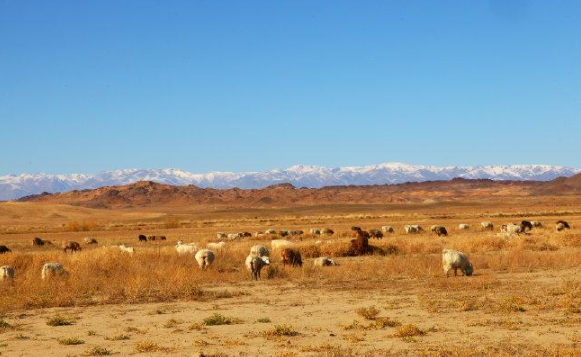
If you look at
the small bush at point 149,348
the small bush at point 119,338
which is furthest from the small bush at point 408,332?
the small bush at point 119,338

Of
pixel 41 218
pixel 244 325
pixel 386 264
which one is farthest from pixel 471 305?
pixel 41 218

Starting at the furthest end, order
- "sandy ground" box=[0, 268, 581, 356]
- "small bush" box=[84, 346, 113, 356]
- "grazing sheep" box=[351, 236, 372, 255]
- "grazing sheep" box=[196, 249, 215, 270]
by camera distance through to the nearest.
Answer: "grazing sheep" box=[351, 236, 372, 255], "grazing sheep" box=[196, 249, 215, 270], "sandy ground" box=[0, 268, 581, 356], "small bush" box=[84, 346, 113, 356]

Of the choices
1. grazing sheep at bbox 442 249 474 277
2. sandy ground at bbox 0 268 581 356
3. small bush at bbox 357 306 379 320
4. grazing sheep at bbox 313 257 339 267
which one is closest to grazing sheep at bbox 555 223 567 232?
grazing sheep at bbox 313 257 339 267

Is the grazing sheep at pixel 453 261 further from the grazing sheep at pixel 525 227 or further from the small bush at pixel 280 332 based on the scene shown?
the grazing sheep at pixel 525 227

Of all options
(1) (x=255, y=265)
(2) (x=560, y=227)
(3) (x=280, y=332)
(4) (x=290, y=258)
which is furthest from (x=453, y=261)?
(2) (x=560, y=227)

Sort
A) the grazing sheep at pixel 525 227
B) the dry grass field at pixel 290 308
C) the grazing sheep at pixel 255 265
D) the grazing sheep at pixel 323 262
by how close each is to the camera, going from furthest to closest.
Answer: the grazing sheep at pixel 525 227 < the grazing sheep at pixel 323 262 < the grazing sheep at pixel 255 265 < the dry grass field at pixel 290 308

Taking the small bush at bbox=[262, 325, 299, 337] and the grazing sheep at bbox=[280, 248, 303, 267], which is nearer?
the small bush at bbox=[262, 325, 299, 337]

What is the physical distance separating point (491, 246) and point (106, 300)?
66.5 ft

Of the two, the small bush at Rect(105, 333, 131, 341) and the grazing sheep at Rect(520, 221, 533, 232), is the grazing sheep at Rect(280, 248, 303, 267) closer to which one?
the small bush at Rect(105, 333, 131, 341)

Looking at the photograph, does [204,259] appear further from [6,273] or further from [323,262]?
[6,273]

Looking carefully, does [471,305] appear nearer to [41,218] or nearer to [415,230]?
[415,230]

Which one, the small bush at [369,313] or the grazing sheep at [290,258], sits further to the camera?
the grazing sheep at [290,258]

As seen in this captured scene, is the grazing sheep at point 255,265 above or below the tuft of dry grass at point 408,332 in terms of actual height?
above

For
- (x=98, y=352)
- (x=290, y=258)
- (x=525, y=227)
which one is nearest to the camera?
(x=98, y=352)
